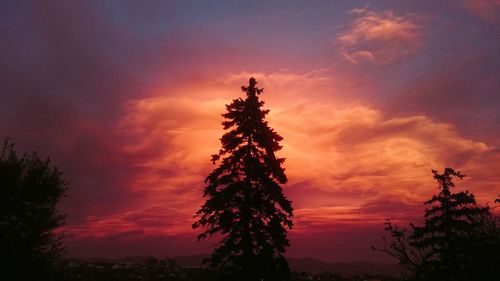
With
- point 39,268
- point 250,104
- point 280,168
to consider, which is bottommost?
point 39,268

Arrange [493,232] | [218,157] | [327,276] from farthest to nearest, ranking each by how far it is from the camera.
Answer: [327,276] → [218,157] → [493,232]

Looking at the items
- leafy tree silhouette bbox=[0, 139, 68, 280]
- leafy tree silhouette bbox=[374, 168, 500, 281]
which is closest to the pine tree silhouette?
leafy tree silhouette bbox=[374, 168, 500, 281]

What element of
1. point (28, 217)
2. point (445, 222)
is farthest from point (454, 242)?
point (28, 217)

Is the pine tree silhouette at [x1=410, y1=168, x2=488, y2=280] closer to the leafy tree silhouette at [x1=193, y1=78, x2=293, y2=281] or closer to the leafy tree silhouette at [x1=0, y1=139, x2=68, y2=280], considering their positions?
the leafy tree silhouette at [x1=193, y1=78, x2=293, y2=281]

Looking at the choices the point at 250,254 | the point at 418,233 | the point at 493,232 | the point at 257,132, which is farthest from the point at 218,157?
the point at 493,232

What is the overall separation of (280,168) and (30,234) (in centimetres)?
1428

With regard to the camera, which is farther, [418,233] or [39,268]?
[418,233]

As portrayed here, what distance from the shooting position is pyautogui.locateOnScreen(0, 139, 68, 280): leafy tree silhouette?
67.6ft

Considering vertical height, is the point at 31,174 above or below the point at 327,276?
above

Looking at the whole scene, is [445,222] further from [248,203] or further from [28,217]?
[28,217]

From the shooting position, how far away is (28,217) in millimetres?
21969

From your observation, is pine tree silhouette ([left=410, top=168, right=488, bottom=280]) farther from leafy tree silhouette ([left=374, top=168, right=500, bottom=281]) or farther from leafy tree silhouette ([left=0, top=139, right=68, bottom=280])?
leafy tree silhouette ([left=0, top=139, right=68, bottom=280])

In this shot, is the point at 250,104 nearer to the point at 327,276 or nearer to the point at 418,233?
the point at 418,233

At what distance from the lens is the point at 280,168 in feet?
81.3
